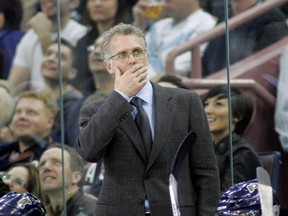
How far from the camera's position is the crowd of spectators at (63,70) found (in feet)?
20.3

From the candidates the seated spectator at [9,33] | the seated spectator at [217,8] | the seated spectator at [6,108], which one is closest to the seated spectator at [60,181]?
the seated spectator at [6,108]

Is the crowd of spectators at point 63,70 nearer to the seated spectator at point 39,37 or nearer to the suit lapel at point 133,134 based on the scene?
the seated spectator at point 39,37

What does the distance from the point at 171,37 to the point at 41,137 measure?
102 cm

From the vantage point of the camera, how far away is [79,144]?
4.40 m

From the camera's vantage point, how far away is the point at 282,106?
598cm

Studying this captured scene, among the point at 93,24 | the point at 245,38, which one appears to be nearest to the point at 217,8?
the point at 245,38

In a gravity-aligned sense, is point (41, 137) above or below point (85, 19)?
below

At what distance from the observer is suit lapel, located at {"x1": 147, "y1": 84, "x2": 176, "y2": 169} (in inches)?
172

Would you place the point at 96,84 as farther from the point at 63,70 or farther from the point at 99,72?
the point at 63,70

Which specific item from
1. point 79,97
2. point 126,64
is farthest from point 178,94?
point 79,97

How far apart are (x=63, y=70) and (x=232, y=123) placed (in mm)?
1135

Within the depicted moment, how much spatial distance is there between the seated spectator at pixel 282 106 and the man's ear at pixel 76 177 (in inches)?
47.6

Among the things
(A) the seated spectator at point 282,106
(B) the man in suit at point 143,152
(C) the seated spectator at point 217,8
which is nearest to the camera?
(B) the man in suit at point 143,152

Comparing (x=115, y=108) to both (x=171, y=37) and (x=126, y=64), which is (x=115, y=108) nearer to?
(x=126, y=64)
